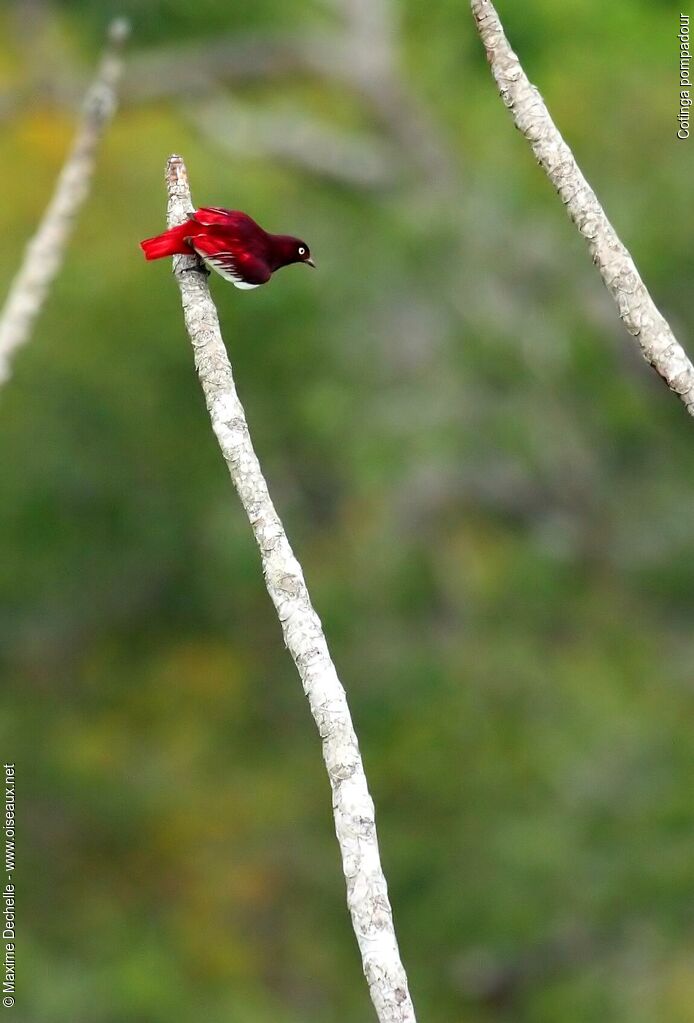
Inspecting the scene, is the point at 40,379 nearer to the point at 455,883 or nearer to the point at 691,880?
the point at 455,883

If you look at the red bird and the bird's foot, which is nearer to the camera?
the bird's foot

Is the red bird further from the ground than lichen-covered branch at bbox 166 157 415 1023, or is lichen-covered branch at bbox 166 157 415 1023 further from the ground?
the red bird

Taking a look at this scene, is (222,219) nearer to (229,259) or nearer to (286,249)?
(229,259)

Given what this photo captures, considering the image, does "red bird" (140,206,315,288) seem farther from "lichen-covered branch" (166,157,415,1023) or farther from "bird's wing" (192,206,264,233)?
"lichen-covered branch" (166,157,415,1023)

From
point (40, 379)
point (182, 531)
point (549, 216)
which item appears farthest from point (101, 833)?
point (549, 216)

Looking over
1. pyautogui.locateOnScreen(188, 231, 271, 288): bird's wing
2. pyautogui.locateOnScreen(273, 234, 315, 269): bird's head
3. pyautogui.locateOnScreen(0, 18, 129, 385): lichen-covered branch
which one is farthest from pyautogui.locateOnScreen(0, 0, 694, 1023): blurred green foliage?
pyautogui.locateOnScreen(0, 18, 129, 385): lichen-covered branch

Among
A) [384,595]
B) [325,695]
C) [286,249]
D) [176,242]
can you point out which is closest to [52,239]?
[176,242]
